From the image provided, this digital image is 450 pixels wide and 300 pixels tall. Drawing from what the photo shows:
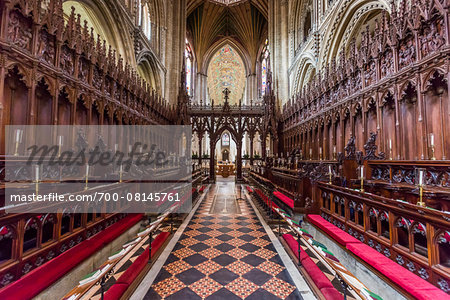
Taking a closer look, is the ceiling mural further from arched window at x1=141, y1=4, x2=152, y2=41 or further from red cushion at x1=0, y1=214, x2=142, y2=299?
red cushion at x1=0, y1=214, x2=142, y2=299

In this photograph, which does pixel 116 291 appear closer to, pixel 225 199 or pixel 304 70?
pixel 225 199

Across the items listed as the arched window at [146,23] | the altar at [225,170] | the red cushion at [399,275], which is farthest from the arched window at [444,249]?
the altar at [225,170]

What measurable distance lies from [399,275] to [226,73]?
4023 centimetres

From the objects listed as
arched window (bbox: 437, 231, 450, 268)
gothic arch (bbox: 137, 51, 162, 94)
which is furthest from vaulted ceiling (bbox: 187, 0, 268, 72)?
arched window (bbox: 437, 231, 450, 268)

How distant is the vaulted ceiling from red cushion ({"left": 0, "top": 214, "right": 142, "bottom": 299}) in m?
27.8

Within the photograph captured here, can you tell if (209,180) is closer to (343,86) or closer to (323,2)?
(343,86)

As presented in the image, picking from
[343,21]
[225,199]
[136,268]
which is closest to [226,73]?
[343,21]

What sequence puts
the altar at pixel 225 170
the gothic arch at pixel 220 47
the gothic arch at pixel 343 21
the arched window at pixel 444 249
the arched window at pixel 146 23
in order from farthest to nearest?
1. the gothic arch at pixel 220 47
2. the altar at pixel 225 170
3. the arched window at pixel 146 23
4. the gothic arch at pixel 343 21
5. the arched window at pixel 444 249

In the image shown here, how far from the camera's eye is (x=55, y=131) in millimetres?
5254

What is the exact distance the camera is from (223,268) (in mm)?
3145

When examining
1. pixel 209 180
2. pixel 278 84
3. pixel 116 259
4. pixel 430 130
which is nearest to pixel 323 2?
pixel 278 84

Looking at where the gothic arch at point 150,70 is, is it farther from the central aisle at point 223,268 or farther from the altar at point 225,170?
the central aisle at point 223,268

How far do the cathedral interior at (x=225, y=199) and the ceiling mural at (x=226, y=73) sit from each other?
77.1 ft

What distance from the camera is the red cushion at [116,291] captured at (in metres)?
2.12
